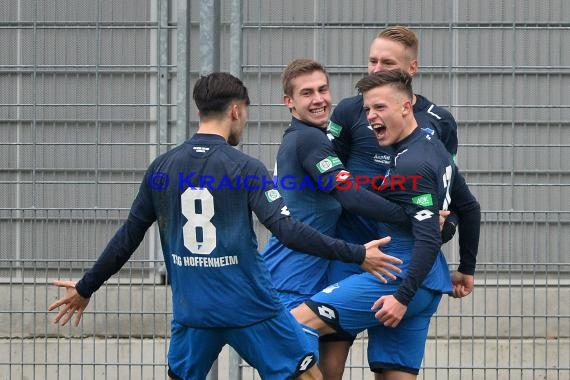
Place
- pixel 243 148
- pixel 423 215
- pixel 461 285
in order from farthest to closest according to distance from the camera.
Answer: pixel 243 148
pixel 461 285
pixel 423 215

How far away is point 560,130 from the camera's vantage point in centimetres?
791

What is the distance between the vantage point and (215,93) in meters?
5.02

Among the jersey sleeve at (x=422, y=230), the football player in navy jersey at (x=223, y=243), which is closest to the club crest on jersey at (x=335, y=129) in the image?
the jersey sleeve at (x=422, y=230)

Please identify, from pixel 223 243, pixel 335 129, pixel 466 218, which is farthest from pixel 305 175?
pixel 466 218

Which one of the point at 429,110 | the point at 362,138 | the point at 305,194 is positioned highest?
the point at 429,110

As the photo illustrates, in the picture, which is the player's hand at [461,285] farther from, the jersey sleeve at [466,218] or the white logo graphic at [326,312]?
the white logo graphic at [326,312]

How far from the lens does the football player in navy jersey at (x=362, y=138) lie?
222 inches

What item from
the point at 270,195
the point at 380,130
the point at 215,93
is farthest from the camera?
the point at 380,130

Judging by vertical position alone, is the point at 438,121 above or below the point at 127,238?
above

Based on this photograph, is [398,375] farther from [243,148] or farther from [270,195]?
[243,148]

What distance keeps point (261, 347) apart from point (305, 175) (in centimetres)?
89

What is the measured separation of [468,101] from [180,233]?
131 inches

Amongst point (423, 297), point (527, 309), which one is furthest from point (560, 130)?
point (423, 297)

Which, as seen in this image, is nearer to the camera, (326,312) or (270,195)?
(270,195)
